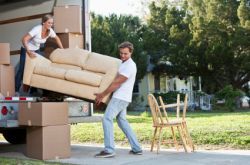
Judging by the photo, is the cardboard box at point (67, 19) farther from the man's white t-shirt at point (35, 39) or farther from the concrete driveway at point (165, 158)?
the concrete driveway at point (165, 158)

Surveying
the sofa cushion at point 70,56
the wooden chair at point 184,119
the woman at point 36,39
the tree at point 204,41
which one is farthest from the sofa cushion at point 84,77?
the tree at point 204,41

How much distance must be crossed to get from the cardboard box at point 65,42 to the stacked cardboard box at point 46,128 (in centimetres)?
129

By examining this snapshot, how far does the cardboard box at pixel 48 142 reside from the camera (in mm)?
6895

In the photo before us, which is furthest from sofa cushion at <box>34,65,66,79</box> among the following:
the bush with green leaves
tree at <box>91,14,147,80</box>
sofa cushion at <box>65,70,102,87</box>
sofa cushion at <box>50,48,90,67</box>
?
tree at <box>91,14,147,80</box>

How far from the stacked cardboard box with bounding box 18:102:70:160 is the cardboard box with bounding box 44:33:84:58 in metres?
1.29

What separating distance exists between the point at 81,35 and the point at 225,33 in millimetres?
21200

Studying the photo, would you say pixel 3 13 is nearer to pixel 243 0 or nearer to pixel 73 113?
pixel 73 113

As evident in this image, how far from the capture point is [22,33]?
9.22m

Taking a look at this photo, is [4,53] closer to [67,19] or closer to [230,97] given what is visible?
[67,19]

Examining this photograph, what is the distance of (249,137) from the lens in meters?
8.80

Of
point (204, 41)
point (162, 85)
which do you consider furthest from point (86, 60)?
point (162, 85)

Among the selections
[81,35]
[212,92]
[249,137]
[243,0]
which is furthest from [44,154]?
[212,92]

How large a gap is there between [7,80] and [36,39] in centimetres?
78

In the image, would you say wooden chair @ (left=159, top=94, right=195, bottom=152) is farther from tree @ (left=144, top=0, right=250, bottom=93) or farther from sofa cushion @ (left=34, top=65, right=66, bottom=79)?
tree @ (left=144, top=0, right=250, bottom=93)
